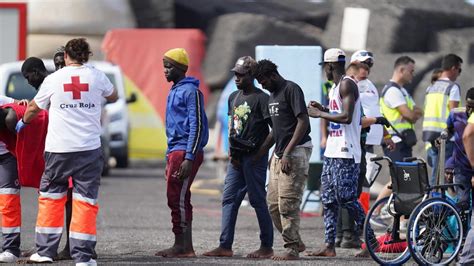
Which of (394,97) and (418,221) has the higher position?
(394,97)

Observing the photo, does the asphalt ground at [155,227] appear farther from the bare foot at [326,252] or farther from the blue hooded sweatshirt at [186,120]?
the blue hooded sweatshirt at [186,120]

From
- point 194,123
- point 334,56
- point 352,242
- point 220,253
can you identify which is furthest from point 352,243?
point 194,123

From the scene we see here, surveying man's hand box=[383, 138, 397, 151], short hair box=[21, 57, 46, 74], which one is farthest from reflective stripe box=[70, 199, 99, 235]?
man's hand box=[383, 138, 397, 151]

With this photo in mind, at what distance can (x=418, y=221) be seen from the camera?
11625 millimetres

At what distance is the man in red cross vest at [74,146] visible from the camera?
11141mm

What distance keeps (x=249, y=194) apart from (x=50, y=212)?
78.3 inches

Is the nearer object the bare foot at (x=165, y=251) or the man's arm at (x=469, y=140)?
the man's arm at (x=469, y=140)

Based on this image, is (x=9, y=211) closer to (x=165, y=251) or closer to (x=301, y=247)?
(x=165, y=251)

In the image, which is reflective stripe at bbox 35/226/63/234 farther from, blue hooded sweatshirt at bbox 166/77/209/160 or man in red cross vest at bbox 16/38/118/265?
blue hooded sweatshirt at bbox 166/77/209/160

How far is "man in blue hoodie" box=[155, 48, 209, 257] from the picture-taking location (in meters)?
12.1

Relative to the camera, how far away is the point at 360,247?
43.3 ft

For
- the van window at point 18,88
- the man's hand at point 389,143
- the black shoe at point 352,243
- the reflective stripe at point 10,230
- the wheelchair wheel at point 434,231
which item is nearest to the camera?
the wheelchair wheel at point 434,231

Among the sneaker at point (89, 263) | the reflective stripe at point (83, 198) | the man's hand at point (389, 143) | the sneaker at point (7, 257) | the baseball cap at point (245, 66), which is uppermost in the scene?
the baseball cap at point (245, 66)

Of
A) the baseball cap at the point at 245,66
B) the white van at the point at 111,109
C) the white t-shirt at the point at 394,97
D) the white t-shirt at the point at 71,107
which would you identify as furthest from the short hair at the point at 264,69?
the white van at the point at 111,109
